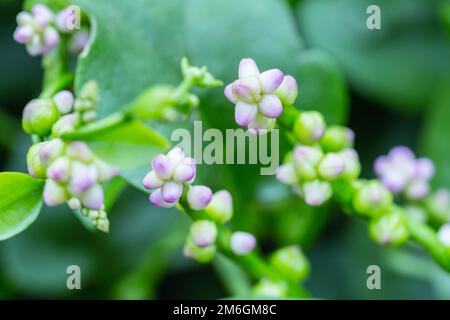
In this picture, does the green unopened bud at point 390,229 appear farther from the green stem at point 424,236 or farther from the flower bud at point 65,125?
the flower bud at point 65,125

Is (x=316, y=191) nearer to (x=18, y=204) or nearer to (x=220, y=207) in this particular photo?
(x=220, y=207)

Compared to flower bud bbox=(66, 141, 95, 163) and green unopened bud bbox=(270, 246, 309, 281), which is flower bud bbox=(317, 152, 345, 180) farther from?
flower bud bbox=(66, 141, 95, 163)

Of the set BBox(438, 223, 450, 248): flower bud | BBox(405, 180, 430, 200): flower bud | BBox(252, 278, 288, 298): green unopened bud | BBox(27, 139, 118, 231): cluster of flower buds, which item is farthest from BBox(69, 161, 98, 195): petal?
BBox(405, 180, 430, 200): flower bud

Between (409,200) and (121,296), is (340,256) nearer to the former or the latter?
(409,200)

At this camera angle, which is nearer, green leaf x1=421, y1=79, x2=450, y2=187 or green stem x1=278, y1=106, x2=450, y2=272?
green stem x1=278, y1=106, x2=450, y2=272

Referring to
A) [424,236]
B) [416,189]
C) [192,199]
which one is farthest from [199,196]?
[416,189]

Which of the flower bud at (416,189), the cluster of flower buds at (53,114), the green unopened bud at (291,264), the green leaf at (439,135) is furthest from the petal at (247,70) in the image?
the green leaf at (439,135)

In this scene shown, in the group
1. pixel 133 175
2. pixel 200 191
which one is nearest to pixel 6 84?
pixel 133 175
